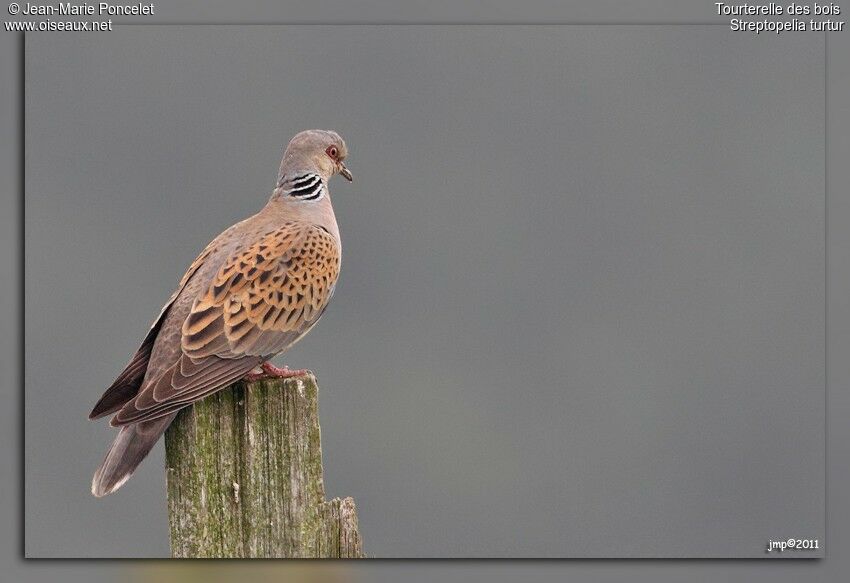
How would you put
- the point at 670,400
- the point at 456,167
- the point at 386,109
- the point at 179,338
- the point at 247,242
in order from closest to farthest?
the point at 179,338 → the point at 247,242 → the point at 670,400 → the point at 386,109 → the point at 456,167

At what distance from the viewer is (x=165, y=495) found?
8.86 meters

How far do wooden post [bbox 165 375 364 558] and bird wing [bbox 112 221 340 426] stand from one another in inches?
18.7

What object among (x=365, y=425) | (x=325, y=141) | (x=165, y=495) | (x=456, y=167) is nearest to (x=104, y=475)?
(x=165, y=495)

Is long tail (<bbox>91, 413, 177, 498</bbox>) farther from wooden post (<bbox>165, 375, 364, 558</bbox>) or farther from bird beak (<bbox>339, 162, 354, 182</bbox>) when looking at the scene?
bird beak (<bbox>339, 162, 354, 182</bbox>)

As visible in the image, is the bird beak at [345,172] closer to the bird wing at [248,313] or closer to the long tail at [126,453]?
the bird wing at [248,313]

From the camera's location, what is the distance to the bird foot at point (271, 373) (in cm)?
905

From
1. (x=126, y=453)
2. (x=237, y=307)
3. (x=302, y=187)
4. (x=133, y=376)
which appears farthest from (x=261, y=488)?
(x=302, y=187)

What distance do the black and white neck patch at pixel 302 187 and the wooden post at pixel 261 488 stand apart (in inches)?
97.4

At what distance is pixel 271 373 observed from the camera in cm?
954

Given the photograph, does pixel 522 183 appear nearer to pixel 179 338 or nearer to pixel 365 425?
pixel 365 425

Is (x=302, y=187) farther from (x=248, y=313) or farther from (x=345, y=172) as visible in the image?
(x=248, y=313)

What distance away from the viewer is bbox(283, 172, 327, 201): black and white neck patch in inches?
435

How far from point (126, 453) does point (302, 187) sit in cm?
247

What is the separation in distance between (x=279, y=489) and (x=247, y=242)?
217cm
